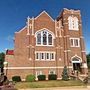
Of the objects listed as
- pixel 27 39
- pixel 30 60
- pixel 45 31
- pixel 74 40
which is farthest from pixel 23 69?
pixel 74 40

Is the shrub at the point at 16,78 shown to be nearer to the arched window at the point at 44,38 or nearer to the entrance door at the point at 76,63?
the arched window at the point at 44,38

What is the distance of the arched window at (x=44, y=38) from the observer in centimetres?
4512

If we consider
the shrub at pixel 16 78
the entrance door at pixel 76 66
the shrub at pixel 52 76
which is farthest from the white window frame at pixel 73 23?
the shrub at pixel 16 78

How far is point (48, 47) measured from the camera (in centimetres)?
4522

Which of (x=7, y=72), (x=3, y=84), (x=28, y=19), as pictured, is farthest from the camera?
(x=28, y=19)

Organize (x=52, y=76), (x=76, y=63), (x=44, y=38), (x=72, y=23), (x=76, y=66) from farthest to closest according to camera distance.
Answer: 1. (x=76, y=66)
2. (x=72, y=23)
3. (x=76, y=63)
4. (x=44, y=38)
5. (x=52, y=76)

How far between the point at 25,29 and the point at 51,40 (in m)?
6.14

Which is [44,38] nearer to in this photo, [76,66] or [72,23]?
[72,23]

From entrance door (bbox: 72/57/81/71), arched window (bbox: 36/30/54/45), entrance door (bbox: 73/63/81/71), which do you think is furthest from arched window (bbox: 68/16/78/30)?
entrance door (bbox: 73/63/81/71)

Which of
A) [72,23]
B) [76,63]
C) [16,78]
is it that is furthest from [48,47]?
[16,78]

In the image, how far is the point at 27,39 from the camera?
44.3 m

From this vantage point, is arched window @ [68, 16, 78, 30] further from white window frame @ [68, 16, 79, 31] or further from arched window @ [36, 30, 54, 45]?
arched window @ [36, 30, 54, 45]

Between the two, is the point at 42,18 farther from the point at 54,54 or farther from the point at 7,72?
the point at 7,72

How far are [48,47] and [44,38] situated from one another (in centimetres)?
216
